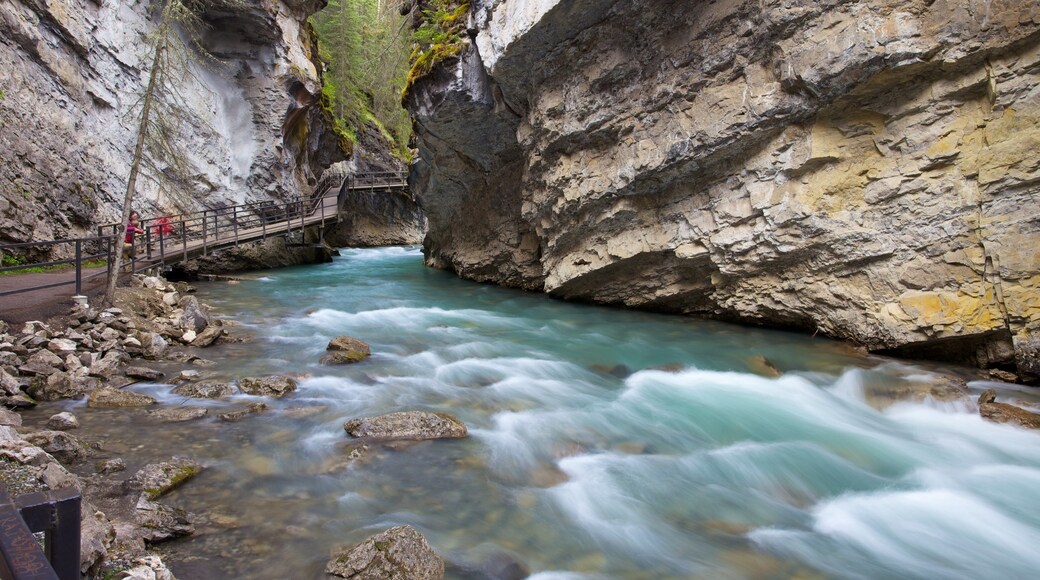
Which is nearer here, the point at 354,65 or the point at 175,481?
the point at 175,481

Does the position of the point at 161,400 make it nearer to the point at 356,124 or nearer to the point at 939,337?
the point at 939,337

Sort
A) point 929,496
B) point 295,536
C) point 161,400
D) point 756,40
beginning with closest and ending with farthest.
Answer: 1. point 295,536
2. point 929,496
3. point 161,400
4. point 756,40

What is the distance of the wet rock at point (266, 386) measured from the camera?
6.13m

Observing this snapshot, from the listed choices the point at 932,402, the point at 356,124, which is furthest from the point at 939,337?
the point at 356,124

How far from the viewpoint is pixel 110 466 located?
13.2 ft

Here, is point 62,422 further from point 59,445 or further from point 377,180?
point 377,180

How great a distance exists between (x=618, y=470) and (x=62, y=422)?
4.98 m

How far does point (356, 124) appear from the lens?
36.9 meters

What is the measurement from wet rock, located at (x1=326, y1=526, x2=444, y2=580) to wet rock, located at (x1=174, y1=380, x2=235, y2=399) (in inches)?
137

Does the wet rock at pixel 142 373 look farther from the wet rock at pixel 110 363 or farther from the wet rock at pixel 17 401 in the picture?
the wet rock at pixel 17 401

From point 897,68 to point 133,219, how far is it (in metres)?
17.2

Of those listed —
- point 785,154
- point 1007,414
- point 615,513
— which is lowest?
point 615,513

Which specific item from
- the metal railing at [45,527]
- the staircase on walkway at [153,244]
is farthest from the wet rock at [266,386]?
the metal railing at [45,527]

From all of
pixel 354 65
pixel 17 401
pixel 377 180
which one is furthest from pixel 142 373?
pixel 354 65
